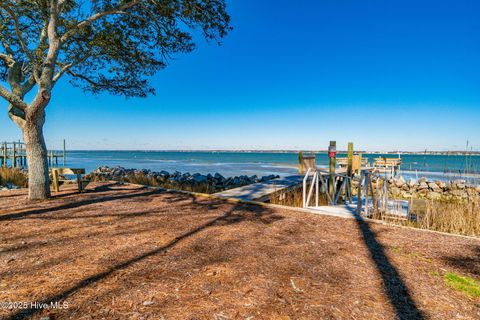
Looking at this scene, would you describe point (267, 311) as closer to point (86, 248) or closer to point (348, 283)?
point (348, 283)

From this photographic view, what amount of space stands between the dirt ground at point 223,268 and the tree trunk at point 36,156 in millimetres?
1226

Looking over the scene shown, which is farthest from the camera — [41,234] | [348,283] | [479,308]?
[41,234]

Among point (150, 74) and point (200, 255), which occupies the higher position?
point (150, 74)

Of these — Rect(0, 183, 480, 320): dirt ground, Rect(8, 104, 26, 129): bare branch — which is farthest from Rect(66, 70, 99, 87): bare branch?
Rect(0, 183, 480, 320): dirt ground

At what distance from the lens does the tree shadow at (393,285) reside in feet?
6.72

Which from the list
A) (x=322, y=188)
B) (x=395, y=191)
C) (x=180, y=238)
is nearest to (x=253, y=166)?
(x=395, y=191)

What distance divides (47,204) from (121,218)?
7.87 feet

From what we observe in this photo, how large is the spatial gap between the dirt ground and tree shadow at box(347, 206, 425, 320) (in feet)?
0.04

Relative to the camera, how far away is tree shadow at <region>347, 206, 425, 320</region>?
2.05 metres

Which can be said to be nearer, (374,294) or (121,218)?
(374,294)

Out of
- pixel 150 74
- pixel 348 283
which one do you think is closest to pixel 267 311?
pixel 348 283

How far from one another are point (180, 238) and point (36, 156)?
16.1 ft

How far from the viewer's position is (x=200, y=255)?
3.08 m

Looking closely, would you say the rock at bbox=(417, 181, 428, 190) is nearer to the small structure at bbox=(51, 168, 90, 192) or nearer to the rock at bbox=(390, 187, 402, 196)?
the rock at bbox=(390, 187, 402, 196)
